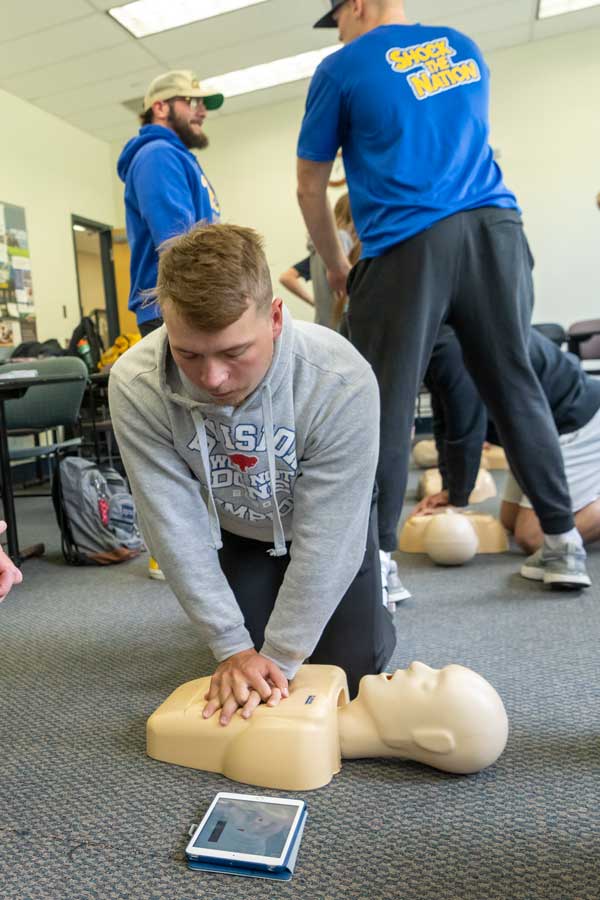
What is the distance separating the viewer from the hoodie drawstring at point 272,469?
0.91 m

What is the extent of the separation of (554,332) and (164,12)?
9.85ft

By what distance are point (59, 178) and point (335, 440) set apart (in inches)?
193

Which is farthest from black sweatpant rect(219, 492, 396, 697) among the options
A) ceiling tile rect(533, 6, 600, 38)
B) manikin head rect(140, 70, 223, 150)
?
ceiling tile rect(533, 6, 600, 38)

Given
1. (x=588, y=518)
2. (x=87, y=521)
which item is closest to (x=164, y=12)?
(x=87, y=521)

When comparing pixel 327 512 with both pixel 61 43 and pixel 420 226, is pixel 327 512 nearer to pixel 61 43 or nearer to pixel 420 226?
pixel 420 226

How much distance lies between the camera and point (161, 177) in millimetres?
1704

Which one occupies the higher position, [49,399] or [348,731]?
[49,399]

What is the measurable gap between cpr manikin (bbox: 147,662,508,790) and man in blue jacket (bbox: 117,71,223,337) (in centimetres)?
107

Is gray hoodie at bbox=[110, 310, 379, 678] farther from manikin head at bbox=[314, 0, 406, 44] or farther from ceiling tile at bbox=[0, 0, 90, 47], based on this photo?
ceiling tile at bbox=[0, 0, 90, 47]

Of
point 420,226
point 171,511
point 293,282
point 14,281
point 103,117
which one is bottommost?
point 171,511

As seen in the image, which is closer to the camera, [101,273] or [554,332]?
[554,332]

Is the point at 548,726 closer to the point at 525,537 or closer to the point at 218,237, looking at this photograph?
the point at 218,237

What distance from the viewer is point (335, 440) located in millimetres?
927

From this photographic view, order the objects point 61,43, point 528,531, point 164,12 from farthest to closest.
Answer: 1. point 61,43
2. point 164,12
3. point 528,531
